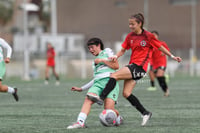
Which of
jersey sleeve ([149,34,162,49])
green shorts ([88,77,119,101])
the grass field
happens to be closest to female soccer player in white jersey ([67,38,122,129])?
green shorts ([88,77,119,101])

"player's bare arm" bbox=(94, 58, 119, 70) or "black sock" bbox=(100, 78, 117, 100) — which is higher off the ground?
"player's bare arm" bbox=(94, 58, 119, 70)

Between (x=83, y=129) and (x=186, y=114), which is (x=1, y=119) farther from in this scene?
(x=186, y=114)

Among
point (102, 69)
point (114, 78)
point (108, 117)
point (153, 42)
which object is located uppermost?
point (153, 42)

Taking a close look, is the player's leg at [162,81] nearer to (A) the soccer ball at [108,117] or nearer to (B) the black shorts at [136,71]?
(B) the black shorts at [136,71]

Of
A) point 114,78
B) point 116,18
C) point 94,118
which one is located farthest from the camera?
point 116,18

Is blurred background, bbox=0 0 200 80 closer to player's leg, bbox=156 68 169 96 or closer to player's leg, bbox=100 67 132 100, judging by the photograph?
player's leg, bbox=156 68 169 96

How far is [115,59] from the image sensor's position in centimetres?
960

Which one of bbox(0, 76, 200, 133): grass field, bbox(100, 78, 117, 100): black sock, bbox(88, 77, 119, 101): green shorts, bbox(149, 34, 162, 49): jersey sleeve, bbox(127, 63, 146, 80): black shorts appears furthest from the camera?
bbox(149, 34, 162, 49): jersey sleeve

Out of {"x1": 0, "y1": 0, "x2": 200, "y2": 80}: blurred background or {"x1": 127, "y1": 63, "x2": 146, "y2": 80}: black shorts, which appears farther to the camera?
{"x1": 0, "y1": 0, "x2": 200, "y2": 80}: blurred background

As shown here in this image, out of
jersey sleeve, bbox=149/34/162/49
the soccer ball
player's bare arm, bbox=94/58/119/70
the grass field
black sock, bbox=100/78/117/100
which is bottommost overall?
the grass field

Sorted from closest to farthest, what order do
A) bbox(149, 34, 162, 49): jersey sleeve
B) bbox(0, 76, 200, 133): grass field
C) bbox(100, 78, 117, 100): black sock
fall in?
bbox(0, 76, 200, 133): grass field → bbox(100, 78, 117, 100): black sock → bbox(149, 34, 162, 49): jersey sleeve

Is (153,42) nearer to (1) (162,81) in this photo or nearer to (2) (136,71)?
(2) (136,71)

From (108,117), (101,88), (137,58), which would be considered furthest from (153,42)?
(108,117)

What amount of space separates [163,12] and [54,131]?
59.1 meters
